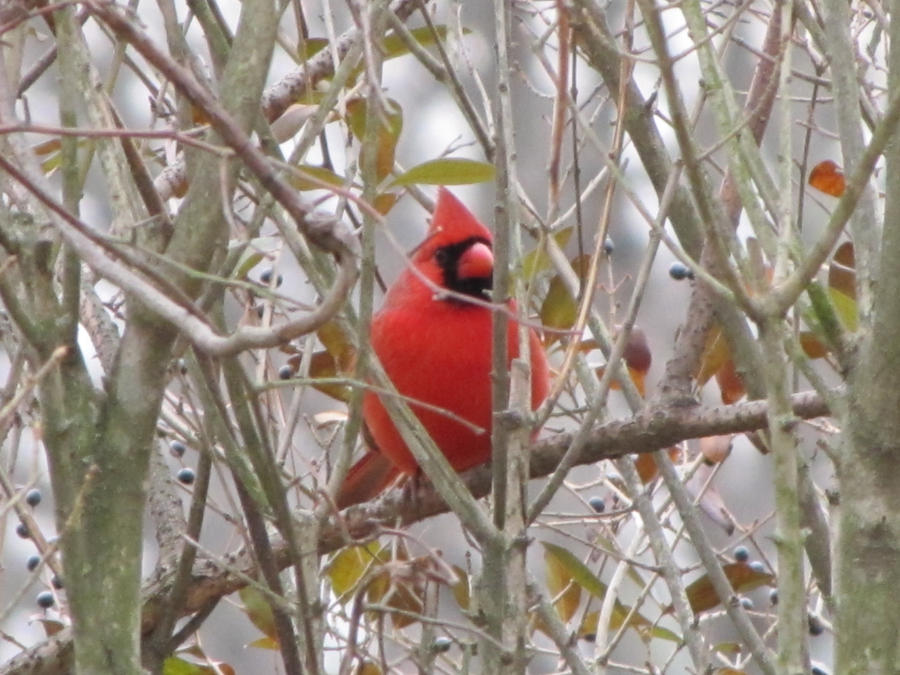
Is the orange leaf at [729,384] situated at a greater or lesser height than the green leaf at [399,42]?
lesser

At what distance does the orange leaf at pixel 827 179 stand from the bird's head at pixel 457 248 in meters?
0.75

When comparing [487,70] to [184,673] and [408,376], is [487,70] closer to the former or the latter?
[408,376]

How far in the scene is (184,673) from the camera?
8.24ft

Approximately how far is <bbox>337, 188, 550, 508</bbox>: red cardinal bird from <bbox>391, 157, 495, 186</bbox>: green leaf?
45 cm

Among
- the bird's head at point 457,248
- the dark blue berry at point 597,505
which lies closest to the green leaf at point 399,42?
the bird's head at point 457,248

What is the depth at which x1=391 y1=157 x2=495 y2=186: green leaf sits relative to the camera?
243 cm

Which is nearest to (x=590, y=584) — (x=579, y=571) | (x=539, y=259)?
(x=579, y=571)

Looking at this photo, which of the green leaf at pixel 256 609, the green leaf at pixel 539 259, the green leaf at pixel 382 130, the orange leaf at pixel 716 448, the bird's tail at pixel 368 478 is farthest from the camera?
the bird's tail at pixel 368 478

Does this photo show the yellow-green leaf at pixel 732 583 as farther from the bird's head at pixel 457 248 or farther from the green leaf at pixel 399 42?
the green leaf at pixel 399 42

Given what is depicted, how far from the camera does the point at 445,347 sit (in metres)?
3.10

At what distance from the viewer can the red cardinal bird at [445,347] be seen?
3043mm

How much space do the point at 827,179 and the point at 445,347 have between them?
2.77ft

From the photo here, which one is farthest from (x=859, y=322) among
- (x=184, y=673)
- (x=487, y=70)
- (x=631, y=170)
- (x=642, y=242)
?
(x=487, y=70)

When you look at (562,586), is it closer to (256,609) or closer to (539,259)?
(256,609)
